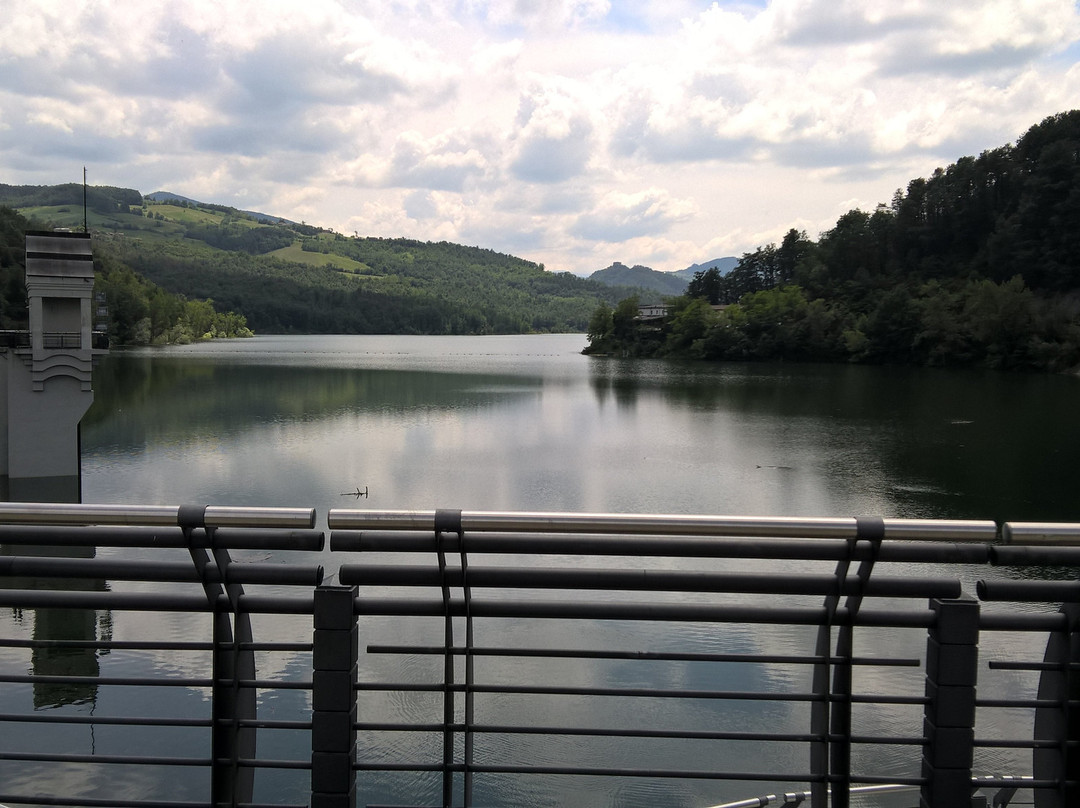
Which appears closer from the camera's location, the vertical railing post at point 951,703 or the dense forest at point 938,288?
the vertical railing post at point 951,703

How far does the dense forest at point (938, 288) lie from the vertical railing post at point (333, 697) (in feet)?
246

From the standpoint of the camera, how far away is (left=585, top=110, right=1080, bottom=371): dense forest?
247 ft

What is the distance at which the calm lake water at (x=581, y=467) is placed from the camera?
10.1m

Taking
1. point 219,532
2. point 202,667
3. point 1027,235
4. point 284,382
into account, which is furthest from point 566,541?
point 1027,235

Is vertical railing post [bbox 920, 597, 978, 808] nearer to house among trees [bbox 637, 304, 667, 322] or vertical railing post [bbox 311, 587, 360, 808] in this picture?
vertical railing post [bbox 311, 587, 360, 808]

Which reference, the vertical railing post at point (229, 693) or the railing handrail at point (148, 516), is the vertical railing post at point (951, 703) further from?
the vertical railing post at point (229, 693)

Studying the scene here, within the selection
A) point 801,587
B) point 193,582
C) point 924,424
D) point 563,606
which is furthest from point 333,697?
point 924,424

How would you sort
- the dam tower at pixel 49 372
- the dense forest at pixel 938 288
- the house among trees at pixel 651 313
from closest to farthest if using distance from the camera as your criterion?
the dam tower at pixel 49 372 < the dense forest at pixel 938 288 < the house among trees at pixel 651 313

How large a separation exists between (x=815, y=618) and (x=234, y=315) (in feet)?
506

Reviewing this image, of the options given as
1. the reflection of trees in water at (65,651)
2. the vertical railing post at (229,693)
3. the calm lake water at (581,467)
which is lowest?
the reflection of trees in water at (65,651)

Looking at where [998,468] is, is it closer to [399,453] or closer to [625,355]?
[399,453]

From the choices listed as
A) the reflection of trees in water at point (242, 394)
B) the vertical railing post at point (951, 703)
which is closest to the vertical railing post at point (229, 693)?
the vertical railing post at point (951, 703)

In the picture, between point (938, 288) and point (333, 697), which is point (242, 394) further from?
point (938, 288)

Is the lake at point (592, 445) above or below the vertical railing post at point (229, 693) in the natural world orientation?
below
